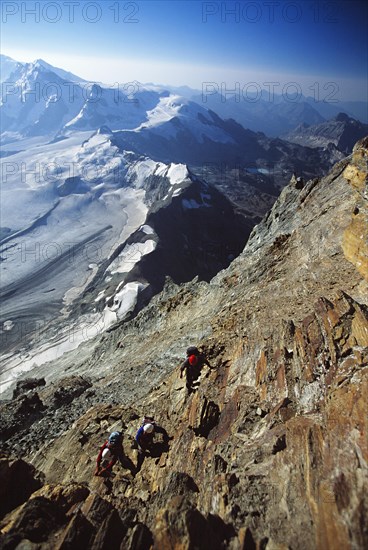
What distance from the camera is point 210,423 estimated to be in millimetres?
14922

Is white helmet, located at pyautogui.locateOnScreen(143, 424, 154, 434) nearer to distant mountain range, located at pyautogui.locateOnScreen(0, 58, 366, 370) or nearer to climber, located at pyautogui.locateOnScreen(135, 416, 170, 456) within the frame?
climber, located at pyautogui.locateOnScreen(135, 416, 170, 456)

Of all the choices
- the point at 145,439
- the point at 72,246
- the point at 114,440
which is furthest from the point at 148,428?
the point at 72,246

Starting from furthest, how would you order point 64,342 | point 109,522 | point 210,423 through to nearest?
point 64,342, point 210,423, point 109,522

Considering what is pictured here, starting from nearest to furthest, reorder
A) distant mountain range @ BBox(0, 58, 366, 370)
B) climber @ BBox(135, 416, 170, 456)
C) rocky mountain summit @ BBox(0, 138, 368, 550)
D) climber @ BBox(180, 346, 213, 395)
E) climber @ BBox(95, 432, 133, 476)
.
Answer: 1. rocky mountain summit @ BBox(0, 138, 368, 550)
2. climber @ BBox(95, 432, 133, 476)
3. climber @ BBox(135, 416, 170, 456)
4. climber @ BBox(180, 346, 213, 395)
5. distant mountain range @ BBox(0, 58, 366, 370)

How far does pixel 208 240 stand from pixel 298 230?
266 feet

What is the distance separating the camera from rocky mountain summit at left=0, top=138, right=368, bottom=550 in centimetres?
898

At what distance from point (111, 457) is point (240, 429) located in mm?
5748

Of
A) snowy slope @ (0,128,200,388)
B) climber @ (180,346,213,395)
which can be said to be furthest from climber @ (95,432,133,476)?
snowy slope @ (0,128,200,388)

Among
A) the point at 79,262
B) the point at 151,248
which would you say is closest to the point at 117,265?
the point at 151,248

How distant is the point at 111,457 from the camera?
14961 millimetres

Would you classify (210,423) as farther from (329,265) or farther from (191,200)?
(191,200)

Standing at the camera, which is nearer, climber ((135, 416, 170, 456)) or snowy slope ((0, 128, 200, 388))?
climber ((135, 416, 170, 456))

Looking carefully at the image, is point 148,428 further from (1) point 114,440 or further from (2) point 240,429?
(2) point 240,429

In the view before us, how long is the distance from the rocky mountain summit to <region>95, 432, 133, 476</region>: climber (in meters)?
0.34
